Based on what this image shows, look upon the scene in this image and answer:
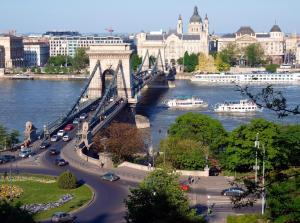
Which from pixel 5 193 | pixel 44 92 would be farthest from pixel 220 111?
pixel 5 193

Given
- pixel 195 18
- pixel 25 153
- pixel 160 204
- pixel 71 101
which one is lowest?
pixel 71 101

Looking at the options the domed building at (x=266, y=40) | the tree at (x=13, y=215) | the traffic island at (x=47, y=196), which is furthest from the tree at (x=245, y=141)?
the domed building at (x=266, y=40)

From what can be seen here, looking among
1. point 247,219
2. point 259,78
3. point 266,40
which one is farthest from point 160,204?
point 266,40

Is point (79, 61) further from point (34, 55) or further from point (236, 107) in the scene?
point (236, 107)

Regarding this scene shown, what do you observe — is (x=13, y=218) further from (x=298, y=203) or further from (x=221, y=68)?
(x=221, y=68)

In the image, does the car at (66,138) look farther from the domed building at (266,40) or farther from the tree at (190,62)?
the domed building at (266,40)

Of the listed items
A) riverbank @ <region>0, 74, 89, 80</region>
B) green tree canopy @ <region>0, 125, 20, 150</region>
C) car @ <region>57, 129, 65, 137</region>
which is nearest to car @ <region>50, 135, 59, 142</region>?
car @ <region>57, 129, 65, 137</region>
